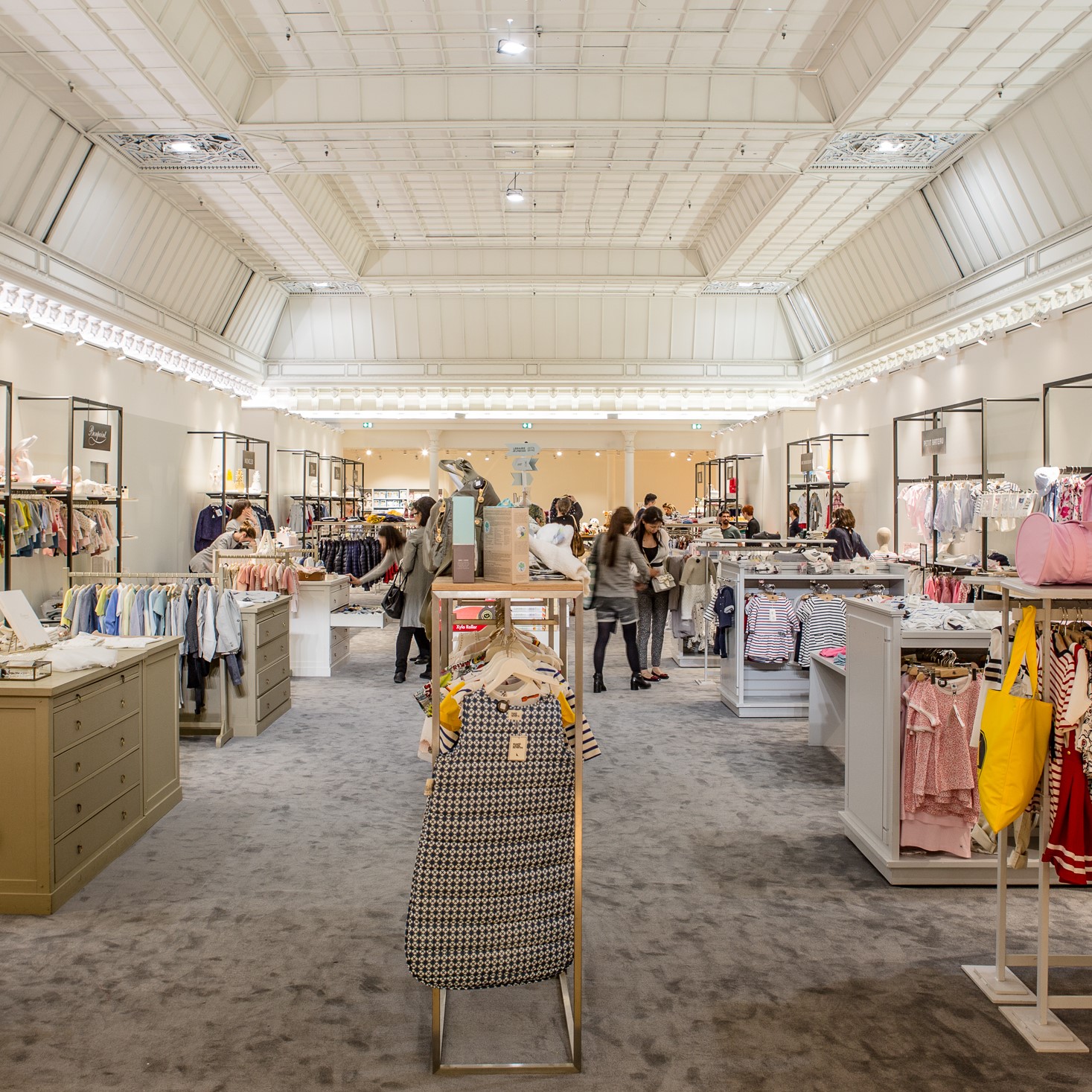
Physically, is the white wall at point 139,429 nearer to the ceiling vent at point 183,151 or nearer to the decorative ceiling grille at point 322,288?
the ceiling vent at point 183,151

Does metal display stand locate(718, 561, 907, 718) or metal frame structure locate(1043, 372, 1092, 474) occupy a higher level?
metal frame structure locate(1043, 372, 1092, 474)

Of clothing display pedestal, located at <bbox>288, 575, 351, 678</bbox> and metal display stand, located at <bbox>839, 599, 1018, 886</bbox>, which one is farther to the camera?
clothing display pedestal, located at <bbox>288, 575, 351, 678</bbox>

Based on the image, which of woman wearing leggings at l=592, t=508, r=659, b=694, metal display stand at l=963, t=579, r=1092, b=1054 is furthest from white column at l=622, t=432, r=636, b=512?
metal display stand at l=963, t=579, r=1092, b=1054

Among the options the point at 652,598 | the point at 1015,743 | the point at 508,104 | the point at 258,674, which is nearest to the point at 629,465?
the point at 652,598

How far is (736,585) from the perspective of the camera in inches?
275

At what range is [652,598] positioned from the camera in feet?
27.8

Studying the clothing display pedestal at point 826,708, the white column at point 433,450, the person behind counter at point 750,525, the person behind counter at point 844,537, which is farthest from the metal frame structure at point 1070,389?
the white column at point 433,450

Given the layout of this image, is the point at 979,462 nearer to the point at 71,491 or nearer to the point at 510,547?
the point at 510,547

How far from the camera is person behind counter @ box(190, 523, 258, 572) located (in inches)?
297

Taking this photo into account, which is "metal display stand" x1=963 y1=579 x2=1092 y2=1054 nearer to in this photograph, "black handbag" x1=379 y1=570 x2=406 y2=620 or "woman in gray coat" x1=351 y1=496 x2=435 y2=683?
"woman in gray coat" x1=351 y1=496 x2=435 y2=683

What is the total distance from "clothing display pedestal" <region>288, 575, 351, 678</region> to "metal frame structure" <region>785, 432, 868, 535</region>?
22.2ft

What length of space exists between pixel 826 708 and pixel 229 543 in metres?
5.66

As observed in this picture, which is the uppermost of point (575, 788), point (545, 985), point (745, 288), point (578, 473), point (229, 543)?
A: point (745, 288)

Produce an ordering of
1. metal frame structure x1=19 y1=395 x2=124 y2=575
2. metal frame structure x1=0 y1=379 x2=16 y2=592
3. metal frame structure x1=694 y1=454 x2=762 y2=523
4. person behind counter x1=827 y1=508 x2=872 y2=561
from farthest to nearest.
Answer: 1. metal frame structure x1=694 y1=454 x2=762 y2=523
2. person behind counter x1=827 y1=508 x2=872 y2=561
3. metal frame structure x1=19 y1=395 x2=124 y2=575
4. metal frame structure x1=0 y1=379 x2=16 y2=592
